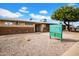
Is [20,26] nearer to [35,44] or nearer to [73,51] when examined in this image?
[35,44]

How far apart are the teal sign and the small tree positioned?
13 cm

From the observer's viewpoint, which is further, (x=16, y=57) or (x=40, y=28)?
(x=40, y=28)

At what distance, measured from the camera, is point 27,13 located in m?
2.61

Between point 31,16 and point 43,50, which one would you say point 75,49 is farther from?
point 31,16

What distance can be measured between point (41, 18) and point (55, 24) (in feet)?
0.77

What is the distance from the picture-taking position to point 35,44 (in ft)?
8.43

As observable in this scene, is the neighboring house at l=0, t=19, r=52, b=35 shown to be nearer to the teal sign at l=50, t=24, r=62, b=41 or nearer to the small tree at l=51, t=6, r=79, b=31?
the teal sign at l=50, t=24, r=62, b=41

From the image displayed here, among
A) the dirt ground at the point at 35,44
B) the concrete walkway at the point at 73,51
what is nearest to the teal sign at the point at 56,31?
the dirt ground at the point at 35,44

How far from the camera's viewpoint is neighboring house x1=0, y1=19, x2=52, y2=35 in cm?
260

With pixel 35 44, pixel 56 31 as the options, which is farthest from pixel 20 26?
pixel 56 31

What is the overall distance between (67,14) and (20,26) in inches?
29.4

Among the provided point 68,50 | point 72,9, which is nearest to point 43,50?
point 68,50

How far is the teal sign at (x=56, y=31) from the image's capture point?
2561mm

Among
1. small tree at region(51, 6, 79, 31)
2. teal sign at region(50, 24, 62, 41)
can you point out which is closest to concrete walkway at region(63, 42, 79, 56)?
teal sign at region(50, 24, 62, 41)
